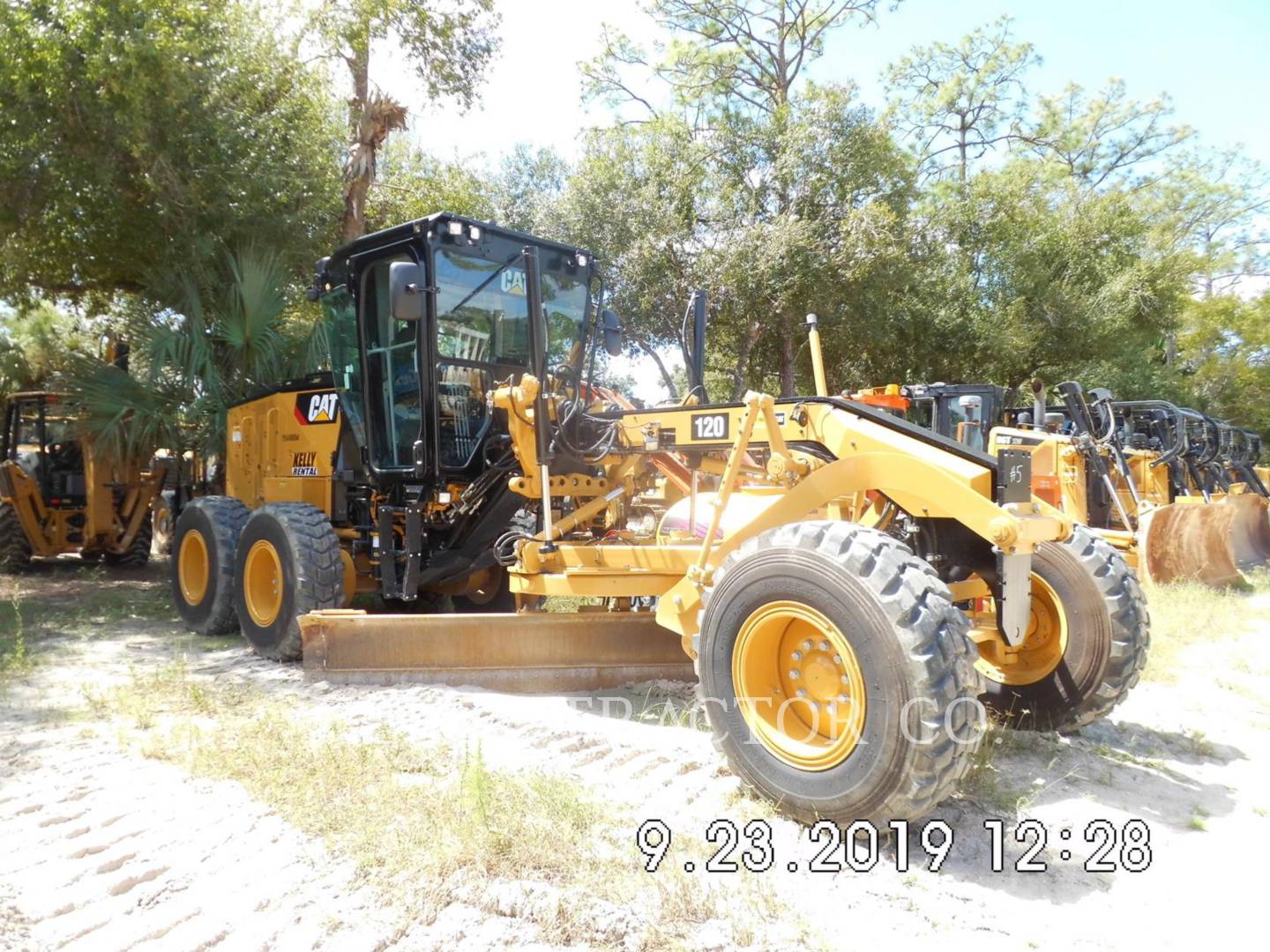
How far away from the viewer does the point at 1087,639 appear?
4543mm

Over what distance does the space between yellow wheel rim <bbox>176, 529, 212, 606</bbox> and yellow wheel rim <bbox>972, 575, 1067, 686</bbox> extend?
5996 millimetres

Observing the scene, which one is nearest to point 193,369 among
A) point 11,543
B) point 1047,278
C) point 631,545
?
point 11,543

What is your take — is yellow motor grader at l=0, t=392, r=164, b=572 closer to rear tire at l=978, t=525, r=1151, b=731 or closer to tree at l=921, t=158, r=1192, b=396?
rear tire at l=978, t=525, r=1151, b=731

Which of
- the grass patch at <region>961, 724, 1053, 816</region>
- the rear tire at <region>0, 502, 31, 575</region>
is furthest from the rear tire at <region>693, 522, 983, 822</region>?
the rear tire at <region>0, 502, 31, 575</region>

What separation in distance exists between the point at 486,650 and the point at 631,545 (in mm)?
1030

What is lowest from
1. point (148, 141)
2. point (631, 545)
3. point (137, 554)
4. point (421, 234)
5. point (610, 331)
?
point (137, 554)

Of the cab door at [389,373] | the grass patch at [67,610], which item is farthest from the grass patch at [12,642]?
the cab door at [389,373]

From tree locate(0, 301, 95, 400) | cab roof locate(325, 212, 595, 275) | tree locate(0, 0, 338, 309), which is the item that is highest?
tree locate(0, 0, 338, 309)

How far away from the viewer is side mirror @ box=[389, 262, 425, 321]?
226 inches

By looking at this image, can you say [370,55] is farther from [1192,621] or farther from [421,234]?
[1192,621]

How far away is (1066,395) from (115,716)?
993 cm

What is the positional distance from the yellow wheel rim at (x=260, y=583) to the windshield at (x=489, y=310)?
2.01m

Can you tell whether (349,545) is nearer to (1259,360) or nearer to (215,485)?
(215,485)

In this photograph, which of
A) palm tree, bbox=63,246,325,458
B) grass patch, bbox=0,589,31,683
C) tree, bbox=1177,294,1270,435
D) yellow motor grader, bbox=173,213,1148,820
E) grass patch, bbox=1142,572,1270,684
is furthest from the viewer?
tree, bbox=1177,294,1270,435
